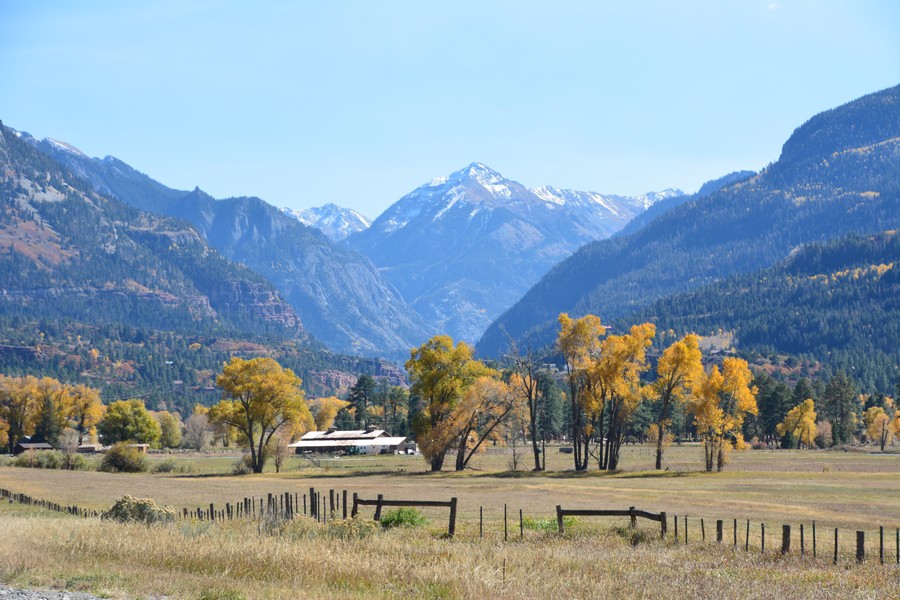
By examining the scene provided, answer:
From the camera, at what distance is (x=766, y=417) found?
496 ft

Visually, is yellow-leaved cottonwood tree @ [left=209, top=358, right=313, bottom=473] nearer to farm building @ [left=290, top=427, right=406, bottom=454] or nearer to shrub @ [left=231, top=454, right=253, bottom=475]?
shrub @ [left=231, top=454, right=253, bottom=475]

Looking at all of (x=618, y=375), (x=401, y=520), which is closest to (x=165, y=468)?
(x=618, y=375)

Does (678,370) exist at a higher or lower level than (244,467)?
higher

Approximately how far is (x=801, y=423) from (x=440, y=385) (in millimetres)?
72732

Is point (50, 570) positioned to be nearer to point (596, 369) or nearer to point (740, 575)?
point (740, 575)

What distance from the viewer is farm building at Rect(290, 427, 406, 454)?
166 m

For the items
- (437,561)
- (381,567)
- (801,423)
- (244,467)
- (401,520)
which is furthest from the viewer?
(801,423)

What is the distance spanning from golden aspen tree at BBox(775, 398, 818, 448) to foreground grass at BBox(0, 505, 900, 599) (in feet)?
388

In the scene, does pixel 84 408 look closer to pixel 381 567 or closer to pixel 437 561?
pixel 437 561

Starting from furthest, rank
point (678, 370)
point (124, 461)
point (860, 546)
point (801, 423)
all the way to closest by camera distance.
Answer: point (801, 423)
point (124, 461)
point (678, 370)
point (860, 546)

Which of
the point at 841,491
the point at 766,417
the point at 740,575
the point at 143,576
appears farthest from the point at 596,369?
the point at 766,417

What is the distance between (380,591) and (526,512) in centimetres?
2550

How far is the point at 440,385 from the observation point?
9294cm

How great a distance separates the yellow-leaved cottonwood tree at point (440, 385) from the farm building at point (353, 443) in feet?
236
